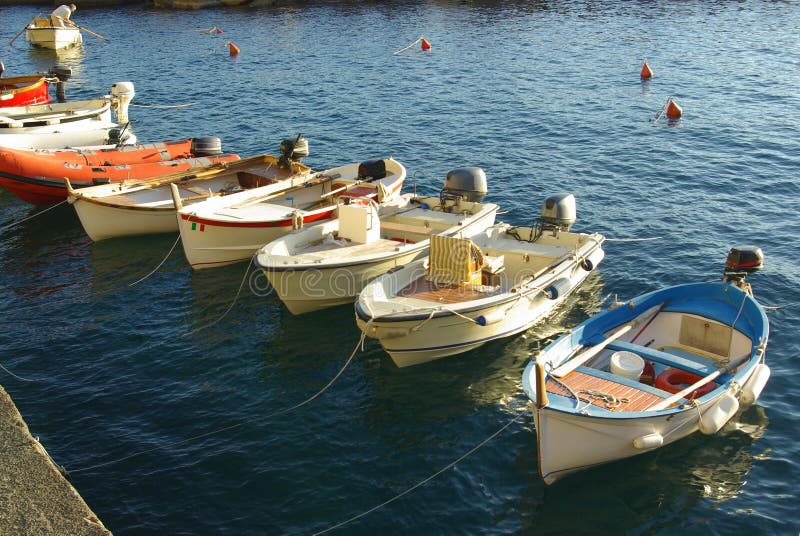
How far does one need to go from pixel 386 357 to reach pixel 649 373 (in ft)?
18.1

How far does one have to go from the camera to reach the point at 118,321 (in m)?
19.0

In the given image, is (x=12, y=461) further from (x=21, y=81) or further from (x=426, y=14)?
(x=426, y=14)

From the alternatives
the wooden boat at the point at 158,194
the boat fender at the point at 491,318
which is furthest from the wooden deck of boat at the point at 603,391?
the wooden boat at the point at 158,194

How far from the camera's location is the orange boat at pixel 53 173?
2412cm

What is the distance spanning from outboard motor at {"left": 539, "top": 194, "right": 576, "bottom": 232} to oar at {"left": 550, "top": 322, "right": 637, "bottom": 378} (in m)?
4.33

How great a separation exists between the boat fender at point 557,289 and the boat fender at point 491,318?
4.01 ft

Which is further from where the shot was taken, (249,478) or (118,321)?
(118,321)

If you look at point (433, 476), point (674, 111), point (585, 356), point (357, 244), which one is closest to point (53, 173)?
point (357, 244)

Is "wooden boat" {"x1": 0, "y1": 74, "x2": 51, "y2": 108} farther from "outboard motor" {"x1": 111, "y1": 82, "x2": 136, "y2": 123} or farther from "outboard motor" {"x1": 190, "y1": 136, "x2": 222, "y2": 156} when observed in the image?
"outboard motor" {"x1": 190, "y1": 136, "x2": 222, "y2": 156}

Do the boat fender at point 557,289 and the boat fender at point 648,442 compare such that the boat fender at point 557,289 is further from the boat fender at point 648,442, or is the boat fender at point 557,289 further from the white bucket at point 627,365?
the boat fender at point 648,442

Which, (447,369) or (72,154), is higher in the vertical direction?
(72,154)

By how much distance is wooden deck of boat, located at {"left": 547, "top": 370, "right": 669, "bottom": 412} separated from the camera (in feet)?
43.4

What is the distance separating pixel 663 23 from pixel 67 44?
136 feet

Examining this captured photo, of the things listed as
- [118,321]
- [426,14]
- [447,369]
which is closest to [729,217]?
[447,369]
